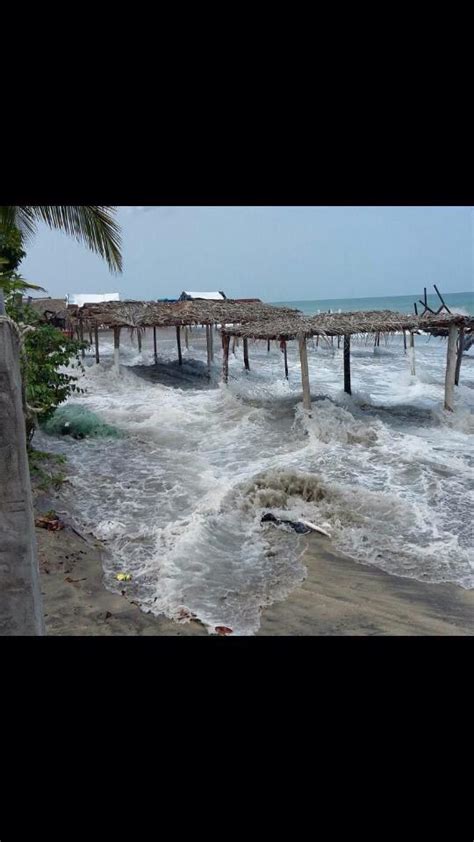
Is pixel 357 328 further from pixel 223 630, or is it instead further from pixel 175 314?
pixel 223 630

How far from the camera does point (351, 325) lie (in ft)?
43.4

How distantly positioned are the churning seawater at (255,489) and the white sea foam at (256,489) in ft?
0.08

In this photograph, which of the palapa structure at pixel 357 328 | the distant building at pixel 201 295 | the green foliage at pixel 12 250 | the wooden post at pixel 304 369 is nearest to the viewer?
the green foliage at pixel 12 250

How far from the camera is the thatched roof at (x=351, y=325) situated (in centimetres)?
1261

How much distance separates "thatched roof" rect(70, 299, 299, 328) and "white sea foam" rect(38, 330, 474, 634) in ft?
8.38

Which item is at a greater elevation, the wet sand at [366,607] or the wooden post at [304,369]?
the wooden post at [304,369]

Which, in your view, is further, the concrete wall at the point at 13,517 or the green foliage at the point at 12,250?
the green foliage at the point at 12,250

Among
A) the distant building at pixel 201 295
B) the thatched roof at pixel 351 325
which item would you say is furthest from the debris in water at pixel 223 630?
the distant building at pixel 201 295

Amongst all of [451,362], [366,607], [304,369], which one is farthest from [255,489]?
[451,362]

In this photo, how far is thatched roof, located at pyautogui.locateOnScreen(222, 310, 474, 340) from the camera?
12.6 meters

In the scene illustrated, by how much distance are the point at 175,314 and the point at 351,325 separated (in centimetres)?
708

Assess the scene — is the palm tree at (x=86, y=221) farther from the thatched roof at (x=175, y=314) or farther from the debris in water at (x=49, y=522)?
the thatched roof at (x=175, y=314)
